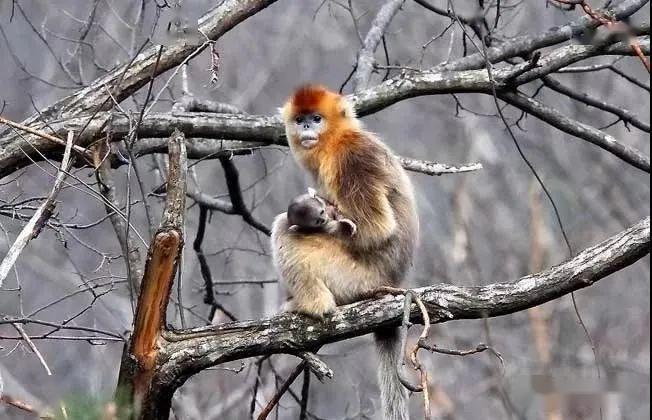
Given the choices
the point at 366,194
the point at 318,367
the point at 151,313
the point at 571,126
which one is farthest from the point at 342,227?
the point at 571,126

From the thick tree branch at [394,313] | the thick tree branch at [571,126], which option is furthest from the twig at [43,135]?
the thick tree branch at [571,126]

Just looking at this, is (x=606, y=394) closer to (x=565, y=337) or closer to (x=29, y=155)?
(x=29, y=155)

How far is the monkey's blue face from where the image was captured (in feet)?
17.4

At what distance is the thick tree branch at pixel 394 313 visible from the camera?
3.92 metres

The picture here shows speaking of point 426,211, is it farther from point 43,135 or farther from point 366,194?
point 43,135

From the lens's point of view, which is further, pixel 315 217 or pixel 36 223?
pixel 315 217

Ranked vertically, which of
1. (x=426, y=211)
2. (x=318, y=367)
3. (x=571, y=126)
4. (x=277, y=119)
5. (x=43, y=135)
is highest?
(x=426, y=211)

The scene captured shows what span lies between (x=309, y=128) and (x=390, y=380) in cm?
135

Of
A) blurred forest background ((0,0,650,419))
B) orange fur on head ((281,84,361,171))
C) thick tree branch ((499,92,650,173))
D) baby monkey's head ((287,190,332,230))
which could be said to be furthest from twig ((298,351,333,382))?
blurred forest background ((0,0,650,419))

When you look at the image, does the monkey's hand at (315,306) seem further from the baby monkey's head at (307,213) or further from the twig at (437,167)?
the twig at (437,167)

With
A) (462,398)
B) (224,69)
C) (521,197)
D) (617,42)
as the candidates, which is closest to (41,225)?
(617,42)

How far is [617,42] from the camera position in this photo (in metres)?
5.46

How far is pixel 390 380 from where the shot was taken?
4754 mm

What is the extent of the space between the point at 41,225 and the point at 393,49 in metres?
9.43
